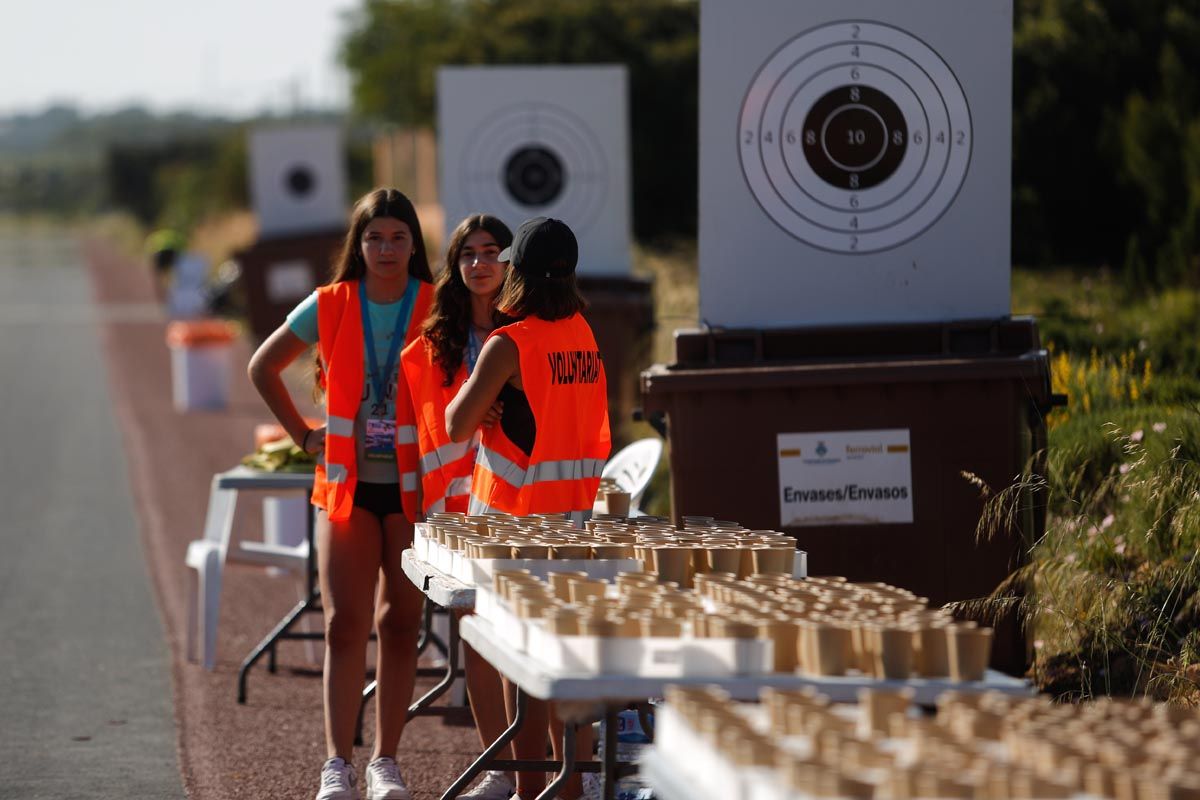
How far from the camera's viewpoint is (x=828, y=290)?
265 inches

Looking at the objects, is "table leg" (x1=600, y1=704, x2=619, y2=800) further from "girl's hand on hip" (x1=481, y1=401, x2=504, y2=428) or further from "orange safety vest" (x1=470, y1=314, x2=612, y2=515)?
"girl's hand on hip" (x1=481, y1=401, x2=504, y2=428)

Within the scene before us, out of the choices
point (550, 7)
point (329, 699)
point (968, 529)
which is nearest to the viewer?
point (329, 699)

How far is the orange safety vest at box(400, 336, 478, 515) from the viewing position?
18.0 feet

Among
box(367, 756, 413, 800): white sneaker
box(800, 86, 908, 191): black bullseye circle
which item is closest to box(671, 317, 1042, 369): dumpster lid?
box(800, 86, 908, 191): black bullseye circle

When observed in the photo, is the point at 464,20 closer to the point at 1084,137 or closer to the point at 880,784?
the point at 1084,137

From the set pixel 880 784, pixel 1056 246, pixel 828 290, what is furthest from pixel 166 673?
pixel 1056 246

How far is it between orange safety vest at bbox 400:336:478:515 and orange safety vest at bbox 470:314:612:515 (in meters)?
0.10

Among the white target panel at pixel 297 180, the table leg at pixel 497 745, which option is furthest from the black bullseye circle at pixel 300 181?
the table leg at pixel 497 745

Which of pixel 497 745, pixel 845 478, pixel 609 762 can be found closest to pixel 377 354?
pixel 497 745

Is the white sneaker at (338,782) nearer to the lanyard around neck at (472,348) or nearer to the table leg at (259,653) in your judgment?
the lanyard around neck at (472,348)

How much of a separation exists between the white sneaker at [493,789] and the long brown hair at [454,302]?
1.19 m

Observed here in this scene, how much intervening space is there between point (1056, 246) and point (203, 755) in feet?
49.2

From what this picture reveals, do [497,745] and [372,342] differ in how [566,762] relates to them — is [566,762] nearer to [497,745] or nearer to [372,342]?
[497,745]

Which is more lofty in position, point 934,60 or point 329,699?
point 934,60
